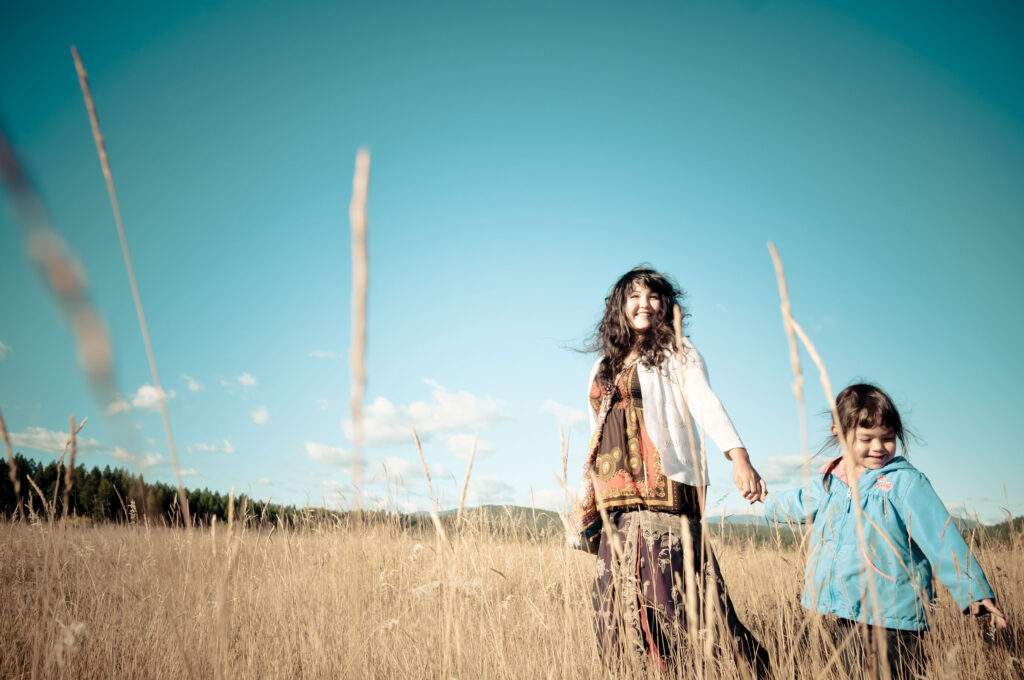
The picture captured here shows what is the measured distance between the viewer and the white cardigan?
1941 millimetres

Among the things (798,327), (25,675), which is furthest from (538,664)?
(25,675)

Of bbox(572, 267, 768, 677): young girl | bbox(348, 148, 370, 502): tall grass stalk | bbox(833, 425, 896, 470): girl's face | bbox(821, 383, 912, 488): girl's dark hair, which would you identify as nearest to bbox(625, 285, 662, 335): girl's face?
bbox(572, 267, 768, 677): young girl

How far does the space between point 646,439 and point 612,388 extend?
0.93ft

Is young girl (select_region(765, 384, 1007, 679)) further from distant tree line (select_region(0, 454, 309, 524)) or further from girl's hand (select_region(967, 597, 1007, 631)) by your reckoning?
distant tree line (select_region(0, 454, 309, 524))

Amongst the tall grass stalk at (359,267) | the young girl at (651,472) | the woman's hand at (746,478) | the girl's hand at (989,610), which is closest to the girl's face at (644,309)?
Result: the young girl at (651,472)

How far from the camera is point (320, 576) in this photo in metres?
3.69

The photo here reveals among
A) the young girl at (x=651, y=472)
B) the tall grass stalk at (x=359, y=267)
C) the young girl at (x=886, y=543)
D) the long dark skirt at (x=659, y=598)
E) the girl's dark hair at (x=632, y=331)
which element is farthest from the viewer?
the girl's dark hair at (x=632, y=331)

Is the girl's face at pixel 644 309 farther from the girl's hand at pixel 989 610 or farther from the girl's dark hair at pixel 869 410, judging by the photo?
the girl's hand at pixel 989 610

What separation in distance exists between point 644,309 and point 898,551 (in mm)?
1457

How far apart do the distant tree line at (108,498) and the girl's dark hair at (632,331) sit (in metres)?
1.72

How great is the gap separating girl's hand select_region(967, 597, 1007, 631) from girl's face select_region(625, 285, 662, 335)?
1.63 m

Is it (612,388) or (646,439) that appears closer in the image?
(646,439)

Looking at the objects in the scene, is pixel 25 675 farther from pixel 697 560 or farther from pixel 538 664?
pixel 697 560

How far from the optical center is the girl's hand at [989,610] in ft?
6.03
